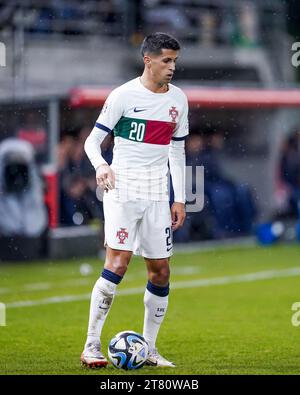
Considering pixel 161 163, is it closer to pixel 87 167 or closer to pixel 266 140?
pixel 87 167

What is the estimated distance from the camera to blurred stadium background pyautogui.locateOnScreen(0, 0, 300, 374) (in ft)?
36.0

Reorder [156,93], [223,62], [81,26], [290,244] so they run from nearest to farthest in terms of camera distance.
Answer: [156,93]
[290,244]
[81,26]
[223,62]

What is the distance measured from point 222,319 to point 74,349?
2.60m

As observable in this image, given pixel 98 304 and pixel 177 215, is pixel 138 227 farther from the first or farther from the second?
pixel 98 304

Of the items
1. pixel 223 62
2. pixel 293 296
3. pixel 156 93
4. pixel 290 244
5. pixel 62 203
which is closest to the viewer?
pixel 156 93

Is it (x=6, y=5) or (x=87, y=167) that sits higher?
(x=6, y=5)

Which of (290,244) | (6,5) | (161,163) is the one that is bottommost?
(290,244)

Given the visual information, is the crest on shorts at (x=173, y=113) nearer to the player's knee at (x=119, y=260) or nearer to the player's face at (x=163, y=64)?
the player's face at (x=163, y=64)

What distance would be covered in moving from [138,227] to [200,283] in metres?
6.76

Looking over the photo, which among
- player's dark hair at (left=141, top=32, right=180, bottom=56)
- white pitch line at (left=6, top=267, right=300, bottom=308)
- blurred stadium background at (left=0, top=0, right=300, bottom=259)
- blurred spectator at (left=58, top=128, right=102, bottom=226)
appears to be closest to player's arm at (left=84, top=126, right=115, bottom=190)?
player's dark hair at (left=141, top=32, right=180, bottom=56)

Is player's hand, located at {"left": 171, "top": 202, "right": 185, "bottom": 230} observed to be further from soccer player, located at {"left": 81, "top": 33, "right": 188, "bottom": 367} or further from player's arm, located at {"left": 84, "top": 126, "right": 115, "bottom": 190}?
player's arm, located at {"left": 84, "top": 126, "right": 115, "bottom": 190}

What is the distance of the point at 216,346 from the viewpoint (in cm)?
998

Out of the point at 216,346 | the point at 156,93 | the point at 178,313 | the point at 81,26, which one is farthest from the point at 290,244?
the point at 156,93

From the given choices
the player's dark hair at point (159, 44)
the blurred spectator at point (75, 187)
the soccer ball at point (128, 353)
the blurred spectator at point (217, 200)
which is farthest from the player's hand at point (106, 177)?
the blurred spectator at point (217, 200)
